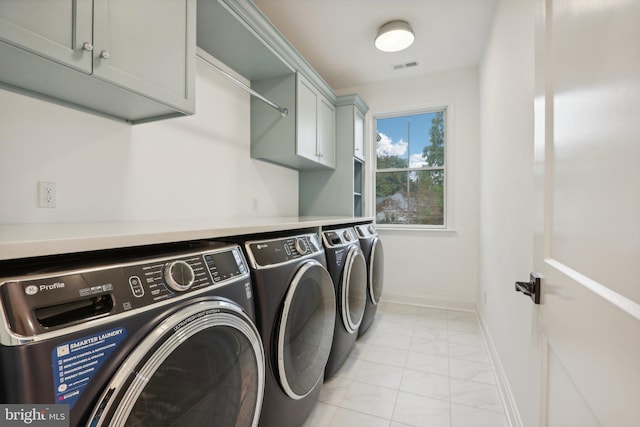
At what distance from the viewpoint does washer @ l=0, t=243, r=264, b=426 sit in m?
0.48

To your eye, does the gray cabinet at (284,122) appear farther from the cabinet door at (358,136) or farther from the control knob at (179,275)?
the control knob at (179,275)

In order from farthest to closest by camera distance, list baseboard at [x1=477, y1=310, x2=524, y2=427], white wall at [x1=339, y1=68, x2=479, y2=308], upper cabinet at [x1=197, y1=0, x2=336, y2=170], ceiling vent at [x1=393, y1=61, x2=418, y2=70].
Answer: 1. white wall at [x1=339, y1=68, x2=479, y2=308]
2. ceiling vent at [x1=393, y1=61, x2=418, y2=70]
3. upper cabinet at [x1=197, y1=0, x2=336, y2=170]
4. baseboard at [x1=477, y1=310, x2=524, y2=427]

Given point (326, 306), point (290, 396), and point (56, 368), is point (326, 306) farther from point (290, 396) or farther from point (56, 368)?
point (56, 368)

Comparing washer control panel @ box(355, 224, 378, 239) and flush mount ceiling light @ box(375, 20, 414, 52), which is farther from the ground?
flush mount ceiling light @ box(375, 20, 414, 52)

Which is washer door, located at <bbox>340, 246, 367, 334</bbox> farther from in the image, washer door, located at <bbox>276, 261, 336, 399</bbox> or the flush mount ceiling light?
the flush mount ceiling light

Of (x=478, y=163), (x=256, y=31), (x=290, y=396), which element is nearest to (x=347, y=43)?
(x=256, y=31)

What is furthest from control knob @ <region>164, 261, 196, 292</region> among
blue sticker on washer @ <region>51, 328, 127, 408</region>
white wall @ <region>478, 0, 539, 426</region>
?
white wall @ <region>478, 0, 539, 426</region>

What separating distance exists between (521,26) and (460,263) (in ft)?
7.66

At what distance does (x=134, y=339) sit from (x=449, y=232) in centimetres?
320

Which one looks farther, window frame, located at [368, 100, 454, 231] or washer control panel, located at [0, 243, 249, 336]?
window frame, located at [368, 100, 454, 231]

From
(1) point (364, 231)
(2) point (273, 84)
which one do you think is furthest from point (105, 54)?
(1) point (364, 231)

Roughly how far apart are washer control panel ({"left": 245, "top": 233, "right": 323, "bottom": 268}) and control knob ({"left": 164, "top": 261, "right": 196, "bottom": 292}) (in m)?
0.28

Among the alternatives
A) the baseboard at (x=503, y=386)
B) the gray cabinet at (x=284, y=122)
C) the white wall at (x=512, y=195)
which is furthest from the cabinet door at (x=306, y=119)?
the baseboard at (x=503, y=386)

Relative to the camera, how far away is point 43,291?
52cm
